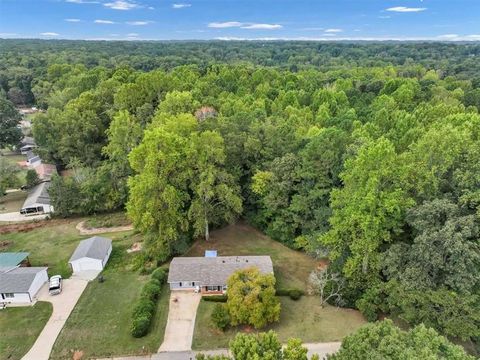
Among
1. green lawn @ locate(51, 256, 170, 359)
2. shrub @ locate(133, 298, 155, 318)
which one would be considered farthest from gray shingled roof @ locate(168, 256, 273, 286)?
shrub @ locate(133, 298, 155, 318)

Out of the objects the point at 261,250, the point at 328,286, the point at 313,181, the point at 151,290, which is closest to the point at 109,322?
the point at 151,290

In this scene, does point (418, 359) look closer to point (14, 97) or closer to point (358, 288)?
point (358, 288)

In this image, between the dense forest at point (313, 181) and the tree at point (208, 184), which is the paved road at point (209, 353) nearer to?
the dense forest at point (313, 181)

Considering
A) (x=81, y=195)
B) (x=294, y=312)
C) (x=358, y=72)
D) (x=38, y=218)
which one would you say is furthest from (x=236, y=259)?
(x=358, y=72)

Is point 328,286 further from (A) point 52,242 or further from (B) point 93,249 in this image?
(A) point 52,242

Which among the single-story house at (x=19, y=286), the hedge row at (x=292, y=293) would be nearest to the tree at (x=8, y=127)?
the single-story house at (x=19, y=286)
